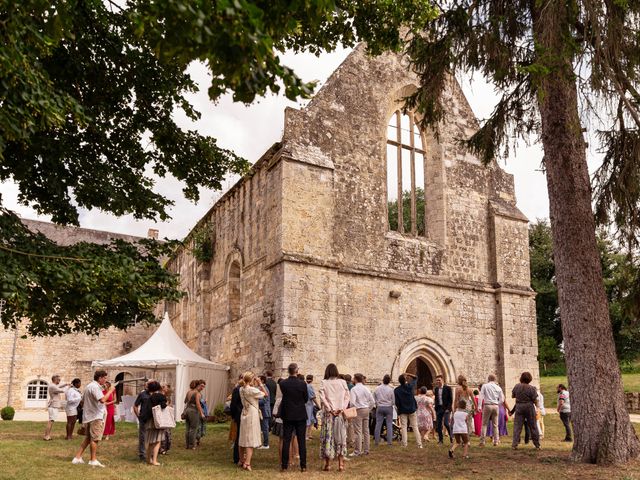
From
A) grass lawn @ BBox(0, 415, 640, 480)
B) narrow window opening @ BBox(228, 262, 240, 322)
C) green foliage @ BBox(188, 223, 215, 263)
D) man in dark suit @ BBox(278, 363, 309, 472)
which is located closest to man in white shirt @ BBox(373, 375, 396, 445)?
grass lawn @ BBox(0, 415, 640, 480)

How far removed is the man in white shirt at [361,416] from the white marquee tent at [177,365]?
697cm

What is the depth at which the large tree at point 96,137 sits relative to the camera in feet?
17.4

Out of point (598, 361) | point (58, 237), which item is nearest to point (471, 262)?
point (598, 361)

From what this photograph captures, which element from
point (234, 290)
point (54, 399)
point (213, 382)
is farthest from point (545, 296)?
point (54, 399)

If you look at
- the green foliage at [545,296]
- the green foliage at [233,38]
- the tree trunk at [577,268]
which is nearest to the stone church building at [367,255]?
the tree trunk at [577,268]

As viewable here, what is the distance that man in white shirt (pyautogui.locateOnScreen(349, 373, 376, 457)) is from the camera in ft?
33.7

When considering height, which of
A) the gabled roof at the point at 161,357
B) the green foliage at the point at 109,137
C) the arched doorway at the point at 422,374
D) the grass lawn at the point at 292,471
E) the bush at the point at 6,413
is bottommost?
the bush at the point at 6,413

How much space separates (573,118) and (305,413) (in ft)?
19.3

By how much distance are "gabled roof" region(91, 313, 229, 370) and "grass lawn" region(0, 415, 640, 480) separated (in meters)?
4.14

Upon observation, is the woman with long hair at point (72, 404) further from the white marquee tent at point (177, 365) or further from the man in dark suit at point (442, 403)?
the man in dark suit at point (442, 403)

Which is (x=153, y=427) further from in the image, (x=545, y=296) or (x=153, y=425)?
(x=545, y=296)

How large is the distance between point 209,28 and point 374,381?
41.5ft

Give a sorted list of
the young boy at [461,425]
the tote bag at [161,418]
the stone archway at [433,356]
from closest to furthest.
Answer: the tote bag at [161,418], the young boy at [461,425], the stone archway at [433,356]

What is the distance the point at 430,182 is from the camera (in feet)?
58.3
